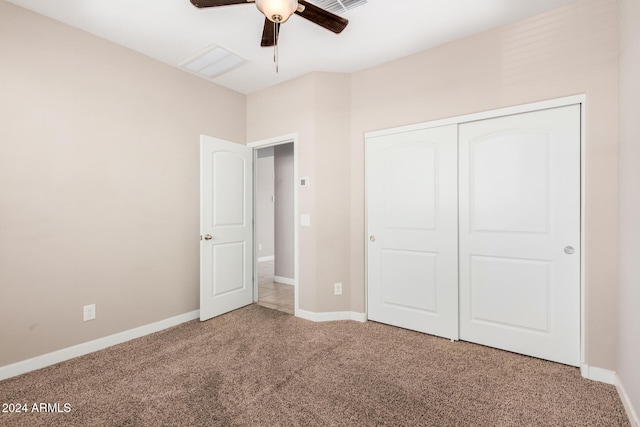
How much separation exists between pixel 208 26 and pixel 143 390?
2758mm

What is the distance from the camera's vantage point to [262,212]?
23.0 ft

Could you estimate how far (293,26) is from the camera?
97.3 inches

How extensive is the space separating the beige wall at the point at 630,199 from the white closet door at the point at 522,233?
0.98 ft

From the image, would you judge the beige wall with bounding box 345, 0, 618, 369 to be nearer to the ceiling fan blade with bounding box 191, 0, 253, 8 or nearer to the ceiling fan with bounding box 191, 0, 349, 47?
the ceiling fan with bounding box 191, 0, 349, 47

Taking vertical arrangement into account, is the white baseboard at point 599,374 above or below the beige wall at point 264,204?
below

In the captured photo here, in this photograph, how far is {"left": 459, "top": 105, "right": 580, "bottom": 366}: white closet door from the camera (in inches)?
88.6

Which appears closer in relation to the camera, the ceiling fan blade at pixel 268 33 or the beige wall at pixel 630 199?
the beige wall at pixel 630 199

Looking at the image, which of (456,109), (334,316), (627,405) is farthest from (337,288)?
(627,405)

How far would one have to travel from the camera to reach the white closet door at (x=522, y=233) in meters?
2.25

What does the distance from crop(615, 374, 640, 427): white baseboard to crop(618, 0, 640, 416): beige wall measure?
0.03m

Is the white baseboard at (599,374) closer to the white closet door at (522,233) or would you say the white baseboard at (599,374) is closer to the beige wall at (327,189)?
the white closet door at (522,233)

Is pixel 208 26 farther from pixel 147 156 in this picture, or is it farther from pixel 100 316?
pixel 100 316

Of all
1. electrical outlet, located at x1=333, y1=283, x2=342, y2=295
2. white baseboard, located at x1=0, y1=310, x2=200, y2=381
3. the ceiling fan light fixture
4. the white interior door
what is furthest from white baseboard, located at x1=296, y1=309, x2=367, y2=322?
the ceiling fan light fixture

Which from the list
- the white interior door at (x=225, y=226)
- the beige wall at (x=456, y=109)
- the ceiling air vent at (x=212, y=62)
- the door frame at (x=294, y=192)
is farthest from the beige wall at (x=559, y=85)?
→ the white interior door at (x=225, y=226)
